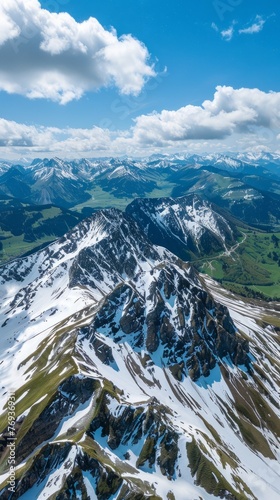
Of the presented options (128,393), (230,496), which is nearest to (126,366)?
(128,393)

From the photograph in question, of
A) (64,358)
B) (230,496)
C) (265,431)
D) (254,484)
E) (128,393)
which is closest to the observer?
(230,496)

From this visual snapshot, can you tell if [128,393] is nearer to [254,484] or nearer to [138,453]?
[138,453]

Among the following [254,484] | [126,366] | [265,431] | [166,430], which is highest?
[166,430]

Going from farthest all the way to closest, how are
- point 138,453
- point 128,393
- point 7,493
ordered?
1. point 128,393
2. point 138,453
3. point 7,493

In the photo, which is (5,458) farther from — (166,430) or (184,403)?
(184,403)

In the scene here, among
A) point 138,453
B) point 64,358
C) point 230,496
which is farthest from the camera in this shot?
point 64,358

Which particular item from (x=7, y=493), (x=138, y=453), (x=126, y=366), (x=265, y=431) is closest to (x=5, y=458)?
(x=7, y=493)

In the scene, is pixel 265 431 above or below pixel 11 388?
below

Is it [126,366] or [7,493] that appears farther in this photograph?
[126,366]

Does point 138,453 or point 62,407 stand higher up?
point 62,407
